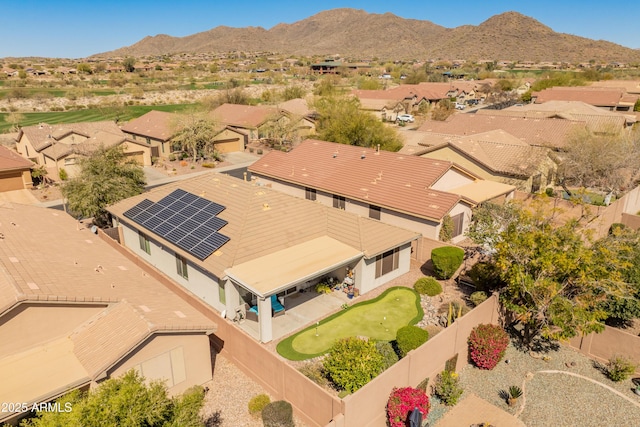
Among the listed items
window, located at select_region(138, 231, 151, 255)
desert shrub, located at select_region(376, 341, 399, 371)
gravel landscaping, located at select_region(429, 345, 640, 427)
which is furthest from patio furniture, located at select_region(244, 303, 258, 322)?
window, located at select_region(138, 231, 151, 255)

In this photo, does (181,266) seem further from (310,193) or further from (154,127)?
(154,127)

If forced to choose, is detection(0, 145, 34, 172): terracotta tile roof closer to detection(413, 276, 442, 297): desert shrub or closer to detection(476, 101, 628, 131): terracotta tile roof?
detection(413, 276, 442, 297): desert shrub

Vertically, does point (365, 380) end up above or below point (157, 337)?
below

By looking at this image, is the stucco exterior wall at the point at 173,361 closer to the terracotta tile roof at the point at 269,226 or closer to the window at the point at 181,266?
the terracotta tile roof at the point at 269,226

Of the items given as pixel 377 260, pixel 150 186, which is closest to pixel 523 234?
pixel 377 260

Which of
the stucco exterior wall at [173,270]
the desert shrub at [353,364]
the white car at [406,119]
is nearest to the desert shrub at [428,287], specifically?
the desert shrub at [353,364]

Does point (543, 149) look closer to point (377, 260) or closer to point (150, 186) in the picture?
point (377, 260)
